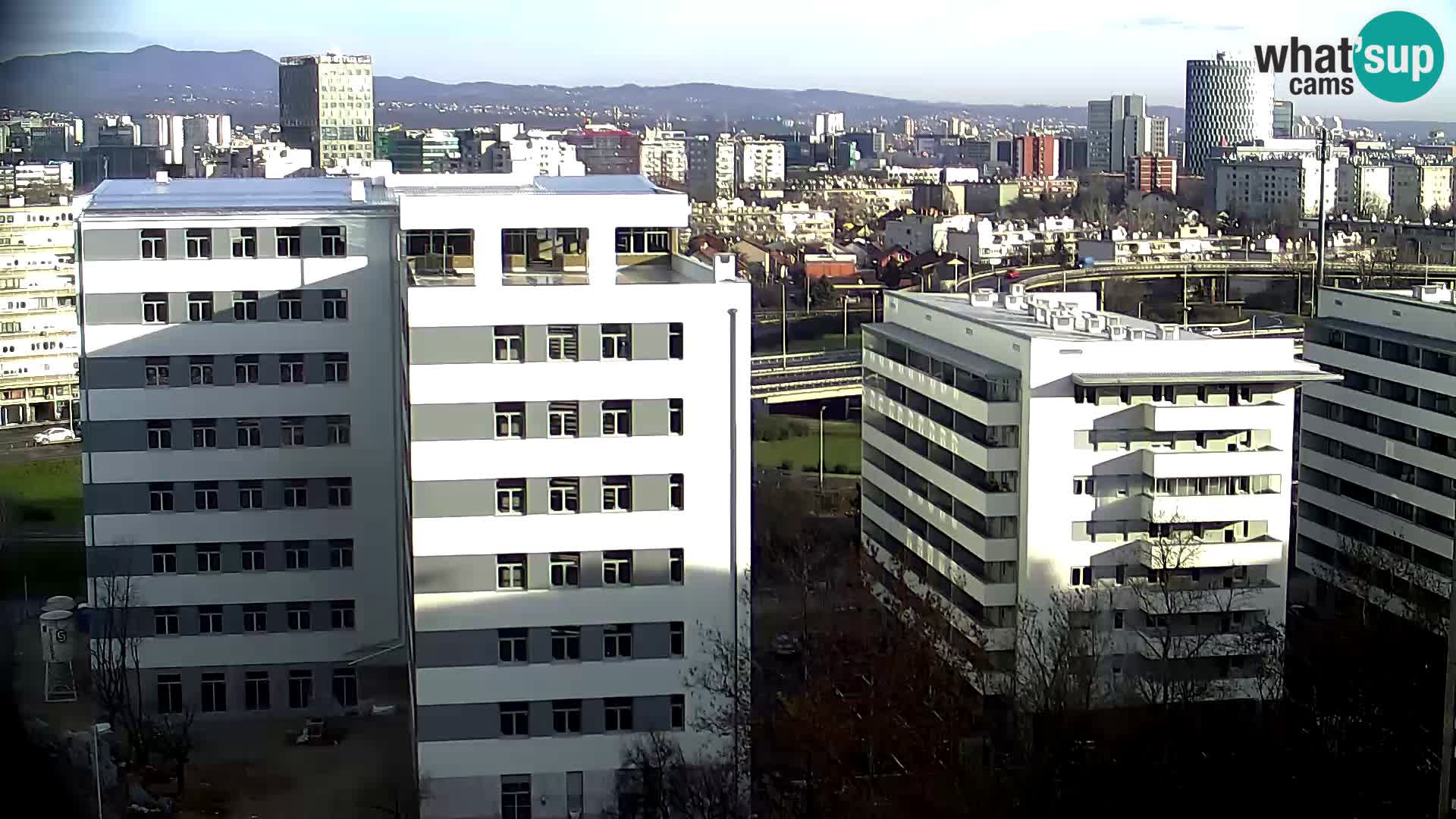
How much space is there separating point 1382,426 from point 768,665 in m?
2.26

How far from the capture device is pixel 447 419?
4125 mm

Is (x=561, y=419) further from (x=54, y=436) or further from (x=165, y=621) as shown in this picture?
(x=54, y=436)

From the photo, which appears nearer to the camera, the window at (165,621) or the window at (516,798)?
the window at (516,798)

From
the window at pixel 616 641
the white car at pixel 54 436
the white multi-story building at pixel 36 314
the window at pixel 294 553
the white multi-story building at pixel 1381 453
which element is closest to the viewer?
the window at pixel 616 641

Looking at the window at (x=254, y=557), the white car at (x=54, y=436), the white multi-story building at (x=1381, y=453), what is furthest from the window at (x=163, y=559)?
the white car at (x=54, y=436)

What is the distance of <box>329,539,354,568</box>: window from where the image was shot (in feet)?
16.9

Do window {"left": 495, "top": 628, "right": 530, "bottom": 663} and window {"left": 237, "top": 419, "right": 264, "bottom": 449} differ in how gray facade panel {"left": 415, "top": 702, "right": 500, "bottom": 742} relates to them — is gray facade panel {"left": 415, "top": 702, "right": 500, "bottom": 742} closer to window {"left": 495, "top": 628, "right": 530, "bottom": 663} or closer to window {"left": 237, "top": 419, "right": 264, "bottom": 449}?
window {"left": 495, "top": 628, "right": 530, "bottom": 663}

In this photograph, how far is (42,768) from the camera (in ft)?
14.1

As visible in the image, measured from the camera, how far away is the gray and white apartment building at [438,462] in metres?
4.15

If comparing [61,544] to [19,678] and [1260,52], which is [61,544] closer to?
[19,678]

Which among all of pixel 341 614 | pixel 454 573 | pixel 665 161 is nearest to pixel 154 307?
pixel 341 614

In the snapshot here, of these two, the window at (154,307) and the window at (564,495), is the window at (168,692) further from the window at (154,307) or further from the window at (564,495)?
the window at (564,495)

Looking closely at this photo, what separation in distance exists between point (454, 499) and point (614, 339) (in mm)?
497

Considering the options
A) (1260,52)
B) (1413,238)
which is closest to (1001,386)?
(1260,52)
